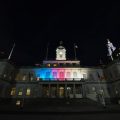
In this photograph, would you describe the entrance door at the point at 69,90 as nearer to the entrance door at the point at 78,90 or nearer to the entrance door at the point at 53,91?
the entrance door at the point at 78,90

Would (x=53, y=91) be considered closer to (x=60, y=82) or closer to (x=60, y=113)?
(x=60, y=82)

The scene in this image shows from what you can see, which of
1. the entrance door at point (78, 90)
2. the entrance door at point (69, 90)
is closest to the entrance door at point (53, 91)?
the entrance door at point (69, 90)

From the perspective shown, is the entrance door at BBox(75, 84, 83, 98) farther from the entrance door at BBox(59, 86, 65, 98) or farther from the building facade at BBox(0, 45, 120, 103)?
the entrance door at BBox(59, 86, 65, 98)

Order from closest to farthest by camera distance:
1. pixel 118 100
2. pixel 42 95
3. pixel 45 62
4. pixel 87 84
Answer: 1. pixel 118 100
2. pixel 42 95
3. pixel 87 84
4. pixel 45 62

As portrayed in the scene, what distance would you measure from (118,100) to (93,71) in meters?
13.1

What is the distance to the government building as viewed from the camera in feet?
136

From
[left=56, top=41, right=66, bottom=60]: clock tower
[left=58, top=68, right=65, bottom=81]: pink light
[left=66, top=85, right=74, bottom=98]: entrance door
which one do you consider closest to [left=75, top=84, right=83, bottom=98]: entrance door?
[left=66, top=85, right=74, bottom=98]: entrance door

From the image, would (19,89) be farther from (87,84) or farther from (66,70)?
(87,84)

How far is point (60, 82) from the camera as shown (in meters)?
43.0

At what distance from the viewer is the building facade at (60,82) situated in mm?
41500

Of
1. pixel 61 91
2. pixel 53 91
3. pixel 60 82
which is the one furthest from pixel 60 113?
pixel 53 91

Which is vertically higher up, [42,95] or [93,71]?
[93,71]

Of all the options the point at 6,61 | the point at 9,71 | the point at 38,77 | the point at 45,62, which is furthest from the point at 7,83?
the point at 45,62

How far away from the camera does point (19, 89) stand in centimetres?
4397
